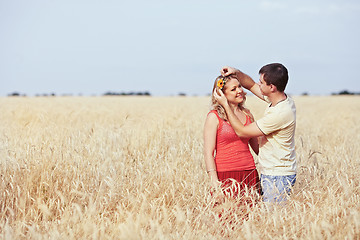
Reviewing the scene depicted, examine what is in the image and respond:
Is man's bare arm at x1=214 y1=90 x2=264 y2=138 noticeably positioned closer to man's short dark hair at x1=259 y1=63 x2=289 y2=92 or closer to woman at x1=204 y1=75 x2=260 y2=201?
woman at x1=204 y1=75 x2=260 y2=201

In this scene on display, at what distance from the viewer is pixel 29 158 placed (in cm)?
381

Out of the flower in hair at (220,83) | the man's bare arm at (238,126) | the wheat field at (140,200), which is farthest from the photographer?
the flower in hair at (220,83)

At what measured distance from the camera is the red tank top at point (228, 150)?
3.27 meters

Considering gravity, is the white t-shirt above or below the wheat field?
above

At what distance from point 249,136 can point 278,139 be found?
256mm

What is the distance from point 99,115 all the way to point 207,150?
6479 mm

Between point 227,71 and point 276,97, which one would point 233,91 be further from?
point 276,97

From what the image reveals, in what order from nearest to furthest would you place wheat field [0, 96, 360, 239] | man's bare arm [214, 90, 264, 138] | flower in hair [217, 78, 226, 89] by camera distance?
wheat field [0, 96, 360, 239] → man's bare arm [214, 90, 264, 138] → flower in hair [217, 78, 226, 89]

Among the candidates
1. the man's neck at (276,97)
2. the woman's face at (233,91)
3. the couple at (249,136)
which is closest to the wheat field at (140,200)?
the couple at (249,136)

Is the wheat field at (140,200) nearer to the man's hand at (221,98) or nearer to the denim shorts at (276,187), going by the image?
A: the denim shorts at (276,187)

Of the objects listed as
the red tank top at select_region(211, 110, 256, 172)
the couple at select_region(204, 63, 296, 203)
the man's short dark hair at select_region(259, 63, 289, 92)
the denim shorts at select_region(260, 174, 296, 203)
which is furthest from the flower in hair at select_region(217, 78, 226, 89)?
the denim shorts at select_region(260, 174, 296, 203)

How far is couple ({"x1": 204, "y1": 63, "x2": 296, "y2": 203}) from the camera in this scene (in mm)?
3146

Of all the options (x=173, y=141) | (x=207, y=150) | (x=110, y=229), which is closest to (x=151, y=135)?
(x=173, y=141)

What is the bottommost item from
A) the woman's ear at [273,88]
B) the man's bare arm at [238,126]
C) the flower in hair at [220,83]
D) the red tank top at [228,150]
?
the red tank top at [228,150]
